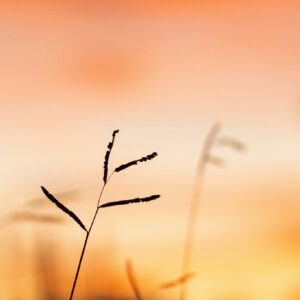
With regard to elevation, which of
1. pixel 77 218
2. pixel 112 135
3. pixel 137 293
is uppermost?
Answer: pixel 112 135

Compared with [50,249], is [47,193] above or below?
below

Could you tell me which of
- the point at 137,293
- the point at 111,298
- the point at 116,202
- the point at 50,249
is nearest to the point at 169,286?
the point at 137,293

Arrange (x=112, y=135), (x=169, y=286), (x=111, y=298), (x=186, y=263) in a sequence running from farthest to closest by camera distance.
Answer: (x=111, y=298), (x=186, y=263), (x=169, y=286), (x=112, y=135)

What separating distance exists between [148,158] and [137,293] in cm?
63

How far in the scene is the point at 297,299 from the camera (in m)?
4.96

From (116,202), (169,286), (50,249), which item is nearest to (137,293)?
(169,286)

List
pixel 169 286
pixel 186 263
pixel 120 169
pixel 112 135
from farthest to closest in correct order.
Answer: pixel 186 263
pixel 169 286
pixel 120 169
pixel 112 135

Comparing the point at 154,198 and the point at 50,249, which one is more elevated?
the point at 50,249

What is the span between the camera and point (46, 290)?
517cm

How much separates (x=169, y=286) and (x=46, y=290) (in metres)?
2.13

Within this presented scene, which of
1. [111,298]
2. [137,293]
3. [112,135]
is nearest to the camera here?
[112,135]

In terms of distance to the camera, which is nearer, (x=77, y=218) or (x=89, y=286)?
(x=77, y=218)

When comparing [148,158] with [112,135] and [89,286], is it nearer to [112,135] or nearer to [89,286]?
[112,135]

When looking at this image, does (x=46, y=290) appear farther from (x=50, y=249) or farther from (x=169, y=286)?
(x=169, y=286)
